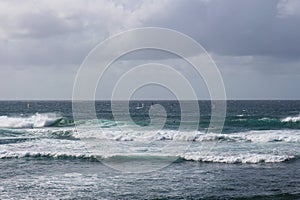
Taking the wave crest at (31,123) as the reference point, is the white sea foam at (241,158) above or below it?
below

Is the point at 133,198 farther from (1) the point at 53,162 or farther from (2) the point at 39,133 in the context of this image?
(2) the point at 39,133

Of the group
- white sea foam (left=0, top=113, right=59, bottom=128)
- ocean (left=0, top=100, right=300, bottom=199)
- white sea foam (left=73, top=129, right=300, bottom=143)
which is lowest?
ocean (left=0, top=100, right=300, bottom=199)

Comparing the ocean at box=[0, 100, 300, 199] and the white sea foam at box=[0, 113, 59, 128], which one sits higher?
the white sea foam at box=[0, 113, 59, 128]

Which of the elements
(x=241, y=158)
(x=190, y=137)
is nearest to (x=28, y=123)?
(x=190, y=137)

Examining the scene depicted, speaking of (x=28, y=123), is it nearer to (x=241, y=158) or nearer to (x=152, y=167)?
(x=152, y=167)

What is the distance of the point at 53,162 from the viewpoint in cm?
2655

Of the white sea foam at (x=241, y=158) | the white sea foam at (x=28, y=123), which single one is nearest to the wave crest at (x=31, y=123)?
the white sea foam at (x=28, y=123)

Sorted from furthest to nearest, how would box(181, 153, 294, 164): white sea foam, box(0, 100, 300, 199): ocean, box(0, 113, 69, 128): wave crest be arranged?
box(0, 113, 69, 128): wave crest < box(181, 153, 294, 164): white sea foam < box(0, 100, 300, 199): ocean

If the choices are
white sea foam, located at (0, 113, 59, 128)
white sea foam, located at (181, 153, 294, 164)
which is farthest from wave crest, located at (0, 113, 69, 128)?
white sea foam, located at (181, 153, 294, 164)

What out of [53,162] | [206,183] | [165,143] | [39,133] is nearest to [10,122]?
[39,133]

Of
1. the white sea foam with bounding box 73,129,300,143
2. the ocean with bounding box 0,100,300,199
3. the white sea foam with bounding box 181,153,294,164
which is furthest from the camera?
the white sea foam with bounding box 73,129,300,143

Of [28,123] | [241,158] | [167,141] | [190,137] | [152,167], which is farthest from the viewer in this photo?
[28,123]

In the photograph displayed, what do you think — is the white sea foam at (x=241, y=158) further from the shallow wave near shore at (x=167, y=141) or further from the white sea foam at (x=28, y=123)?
the white sea foam at (x=28, y=123)

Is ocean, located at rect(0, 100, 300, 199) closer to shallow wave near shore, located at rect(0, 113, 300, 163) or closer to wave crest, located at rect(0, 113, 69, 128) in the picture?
shallow wave near shore, located at rect(0, 113, 300, 163)
